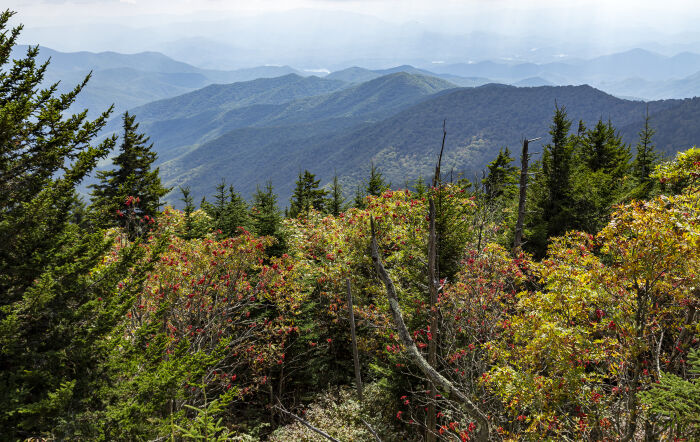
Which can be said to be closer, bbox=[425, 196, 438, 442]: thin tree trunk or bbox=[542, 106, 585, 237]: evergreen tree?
bbox=[425, 196, 438, 442]: thin tree trunk

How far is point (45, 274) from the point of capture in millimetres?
5938

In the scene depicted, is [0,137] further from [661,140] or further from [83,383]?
[661,140]

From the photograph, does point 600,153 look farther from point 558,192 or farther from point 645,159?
point 558,192

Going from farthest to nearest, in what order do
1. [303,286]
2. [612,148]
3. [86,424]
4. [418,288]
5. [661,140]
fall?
[661,140], [612,148], [303,286], [418,288], [86,424]

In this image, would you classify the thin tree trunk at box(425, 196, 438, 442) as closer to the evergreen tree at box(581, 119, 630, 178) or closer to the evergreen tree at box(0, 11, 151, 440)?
the evergreen tree at box(0, 11, 151, 440)

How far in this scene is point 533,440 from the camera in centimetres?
664

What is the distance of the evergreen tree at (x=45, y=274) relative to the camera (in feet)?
18.4

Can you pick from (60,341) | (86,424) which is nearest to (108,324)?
(60,341)

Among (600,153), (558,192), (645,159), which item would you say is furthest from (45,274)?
(645,159)

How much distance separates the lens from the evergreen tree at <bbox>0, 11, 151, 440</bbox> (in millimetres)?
5605

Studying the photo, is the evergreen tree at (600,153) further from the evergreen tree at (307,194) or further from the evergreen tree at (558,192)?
the evergreen tree at (307,194)

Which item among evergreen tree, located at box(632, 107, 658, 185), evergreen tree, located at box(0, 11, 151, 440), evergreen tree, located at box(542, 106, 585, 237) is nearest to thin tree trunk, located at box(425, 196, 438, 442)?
evergreen tree, located at box(0, 11, 151, 440)

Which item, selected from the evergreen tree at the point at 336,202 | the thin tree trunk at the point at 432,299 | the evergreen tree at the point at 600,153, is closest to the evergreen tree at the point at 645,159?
the evergreen tree at the point at 600,153

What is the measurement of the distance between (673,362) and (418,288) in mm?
7456
